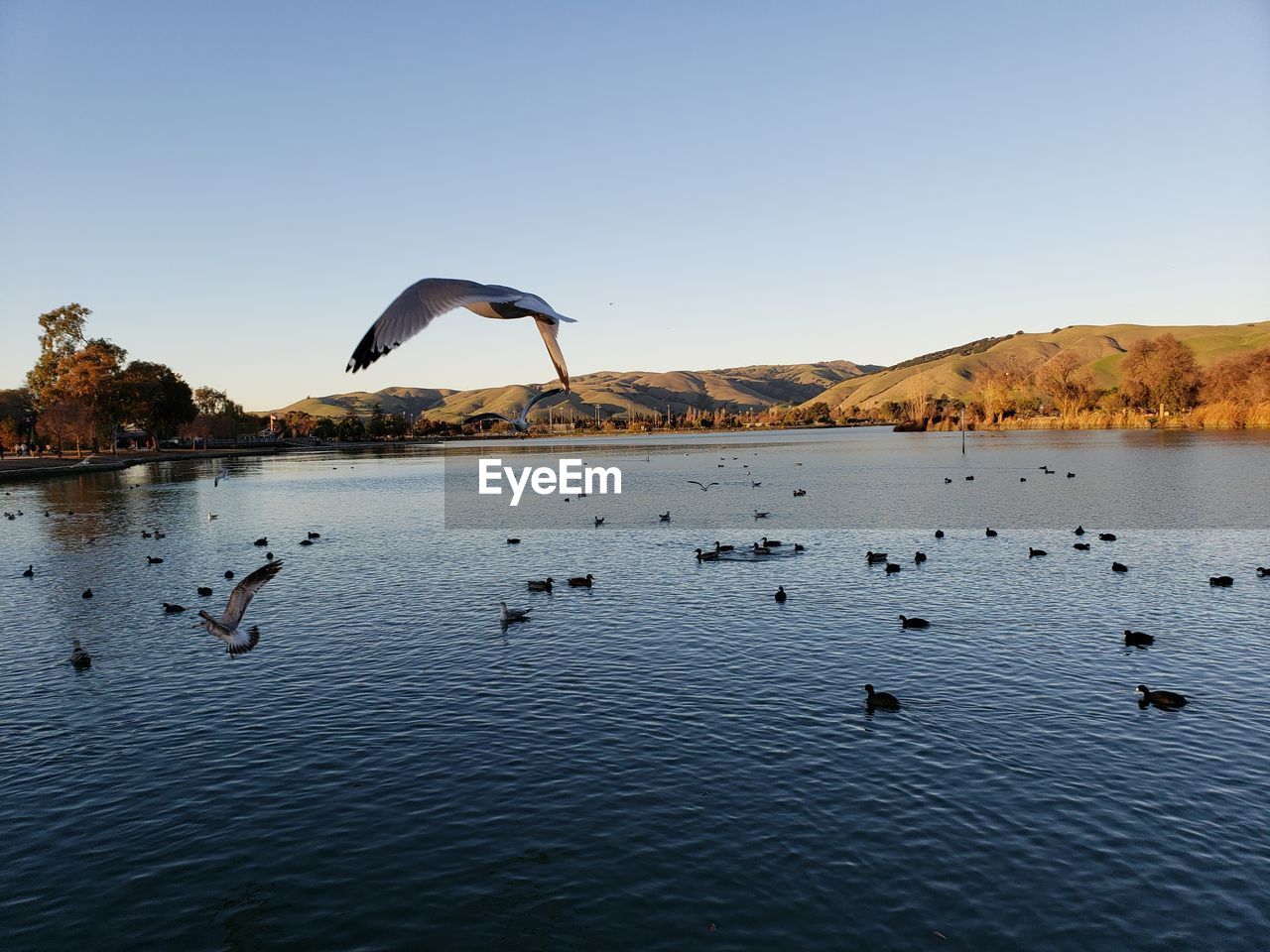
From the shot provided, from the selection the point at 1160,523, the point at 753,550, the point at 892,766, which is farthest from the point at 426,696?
the point at 1160,523

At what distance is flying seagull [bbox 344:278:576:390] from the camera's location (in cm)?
1130

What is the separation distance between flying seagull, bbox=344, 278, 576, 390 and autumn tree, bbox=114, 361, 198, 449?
16650cm

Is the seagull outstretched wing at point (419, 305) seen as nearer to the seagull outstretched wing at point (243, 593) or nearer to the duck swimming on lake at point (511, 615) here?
the seagull outstretched wing at point (243, 593)

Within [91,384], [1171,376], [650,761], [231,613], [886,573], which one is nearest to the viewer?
[231,613]

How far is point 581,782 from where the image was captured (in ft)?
57.1

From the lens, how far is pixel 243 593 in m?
17.2

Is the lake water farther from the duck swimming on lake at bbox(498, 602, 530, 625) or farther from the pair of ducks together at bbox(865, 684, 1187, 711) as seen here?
the duck swimming on lake at bbox(498, 602, 530, 625)

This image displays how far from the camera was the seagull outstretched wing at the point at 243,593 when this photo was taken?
53.0 feet

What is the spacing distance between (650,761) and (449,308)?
38.3ft

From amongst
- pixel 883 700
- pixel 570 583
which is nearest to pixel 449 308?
pixel 883 700

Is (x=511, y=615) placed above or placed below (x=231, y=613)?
below
